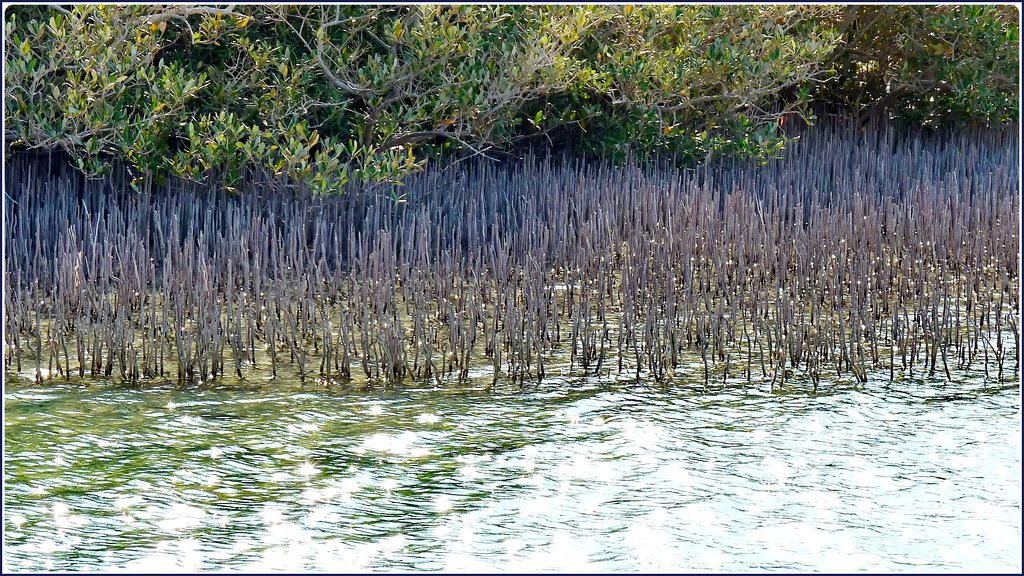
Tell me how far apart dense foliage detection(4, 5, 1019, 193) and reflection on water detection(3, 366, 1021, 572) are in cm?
297

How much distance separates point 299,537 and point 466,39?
575cm

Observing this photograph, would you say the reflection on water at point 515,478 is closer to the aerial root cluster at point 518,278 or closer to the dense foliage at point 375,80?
the aerial root cluster at point 518,278

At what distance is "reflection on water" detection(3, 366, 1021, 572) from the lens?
11.2ft

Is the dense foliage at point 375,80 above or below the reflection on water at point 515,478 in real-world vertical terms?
above

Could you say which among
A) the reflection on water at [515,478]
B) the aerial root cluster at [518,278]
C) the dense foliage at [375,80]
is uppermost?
the dense foliage at [375,80]

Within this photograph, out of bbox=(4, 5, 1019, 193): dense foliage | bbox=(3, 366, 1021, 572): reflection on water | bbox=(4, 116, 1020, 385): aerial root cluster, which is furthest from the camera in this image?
bbox=(4, 5, 1019, 193): dense foliage

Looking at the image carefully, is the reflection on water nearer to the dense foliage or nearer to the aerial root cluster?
the aerial root cluster

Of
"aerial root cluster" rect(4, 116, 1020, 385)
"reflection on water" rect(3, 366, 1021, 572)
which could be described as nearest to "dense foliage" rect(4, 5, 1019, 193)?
"aerial root cluster" rect(4, 116, 1020, 385)

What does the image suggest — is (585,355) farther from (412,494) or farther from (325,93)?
(325,93)

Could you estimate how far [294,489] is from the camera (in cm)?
393

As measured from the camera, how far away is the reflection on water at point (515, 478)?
11.2 feet

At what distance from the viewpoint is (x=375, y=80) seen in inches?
331

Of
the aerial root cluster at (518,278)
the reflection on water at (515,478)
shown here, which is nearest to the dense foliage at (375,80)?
the aerial root cluster at (518,278)

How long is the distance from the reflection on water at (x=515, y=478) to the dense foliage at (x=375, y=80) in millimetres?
2966
